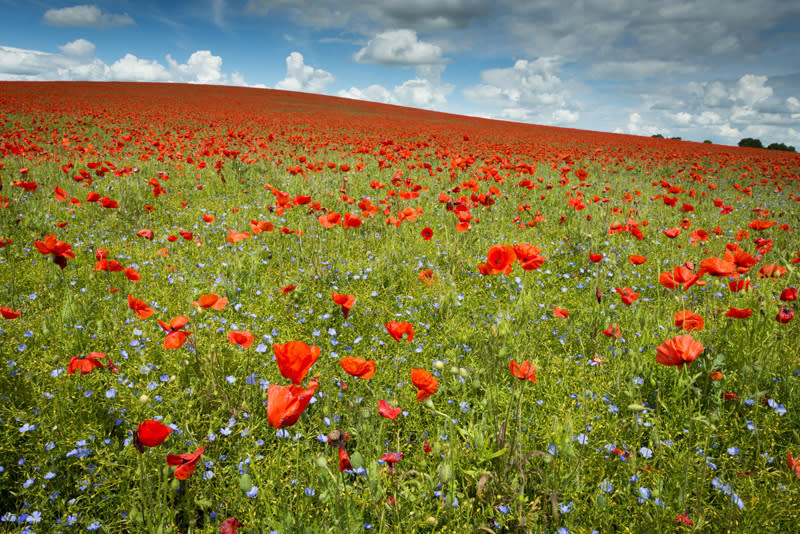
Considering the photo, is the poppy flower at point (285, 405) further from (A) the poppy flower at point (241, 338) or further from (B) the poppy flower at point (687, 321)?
(B) the poppy flower at point (687, 321)

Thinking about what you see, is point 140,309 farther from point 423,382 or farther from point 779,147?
point 779,147

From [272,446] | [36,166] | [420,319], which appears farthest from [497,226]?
[36,166]

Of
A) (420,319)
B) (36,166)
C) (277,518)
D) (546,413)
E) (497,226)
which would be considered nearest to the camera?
(277,518)

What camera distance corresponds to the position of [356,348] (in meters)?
2.73

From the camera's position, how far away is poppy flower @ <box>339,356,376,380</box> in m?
1.45

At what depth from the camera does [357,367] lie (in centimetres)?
149

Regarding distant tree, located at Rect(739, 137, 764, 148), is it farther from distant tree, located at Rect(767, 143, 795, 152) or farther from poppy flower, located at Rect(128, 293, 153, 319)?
poppy flower, located at Rect(128, 293, 153, 319)

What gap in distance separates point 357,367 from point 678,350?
4.47 ft

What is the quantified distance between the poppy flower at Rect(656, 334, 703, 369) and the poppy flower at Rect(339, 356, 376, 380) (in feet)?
4.01

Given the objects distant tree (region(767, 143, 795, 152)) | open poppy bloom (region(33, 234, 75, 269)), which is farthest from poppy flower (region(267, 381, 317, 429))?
distant tree (region(767, 143, 795, 152))

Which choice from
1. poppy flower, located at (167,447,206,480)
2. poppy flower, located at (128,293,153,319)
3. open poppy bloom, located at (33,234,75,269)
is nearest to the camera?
poppy flower, located at (167,447,206,480)

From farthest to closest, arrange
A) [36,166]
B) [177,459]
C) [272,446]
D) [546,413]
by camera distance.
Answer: [36,166] < [546,413] < [272,446] < [177,459]

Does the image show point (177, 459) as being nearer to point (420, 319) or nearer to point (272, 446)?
point (272, 446)

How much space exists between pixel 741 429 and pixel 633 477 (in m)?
0.88
